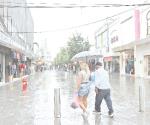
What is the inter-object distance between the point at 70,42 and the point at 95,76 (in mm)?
82133

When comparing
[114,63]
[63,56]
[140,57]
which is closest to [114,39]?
[114,63]

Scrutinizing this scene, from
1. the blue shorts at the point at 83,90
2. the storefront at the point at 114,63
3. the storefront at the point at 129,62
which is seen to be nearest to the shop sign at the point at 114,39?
the storefront at the point at 114,63

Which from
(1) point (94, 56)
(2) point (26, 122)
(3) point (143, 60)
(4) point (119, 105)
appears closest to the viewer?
(2) point (26, 122)

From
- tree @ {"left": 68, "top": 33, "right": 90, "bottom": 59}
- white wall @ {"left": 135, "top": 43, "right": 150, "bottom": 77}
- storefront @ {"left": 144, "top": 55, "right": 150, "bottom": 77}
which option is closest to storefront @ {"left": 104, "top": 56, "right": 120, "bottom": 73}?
white wall @ {"left": 135, "top": 43, "right": 150, "bottom": 77}

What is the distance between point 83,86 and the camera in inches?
500

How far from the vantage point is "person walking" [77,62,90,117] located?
1270cm

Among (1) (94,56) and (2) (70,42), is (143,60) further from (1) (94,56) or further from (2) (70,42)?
(2) (70,42)

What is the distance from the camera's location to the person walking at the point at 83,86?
12.7 meters

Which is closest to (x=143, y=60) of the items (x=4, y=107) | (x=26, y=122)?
(x=4, y=107)

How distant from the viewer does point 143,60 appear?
44625 millimetres

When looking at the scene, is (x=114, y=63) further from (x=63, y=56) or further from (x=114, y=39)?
(x=63, y=56)

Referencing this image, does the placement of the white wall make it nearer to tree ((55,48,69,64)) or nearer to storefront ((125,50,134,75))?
storefront ((125,50,134,75))

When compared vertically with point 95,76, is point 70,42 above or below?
above

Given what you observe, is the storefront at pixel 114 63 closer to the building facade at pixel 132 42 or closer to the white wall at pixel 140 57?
the building facade at pixel 132 42
